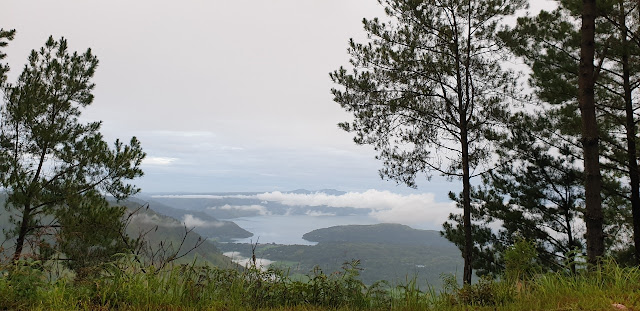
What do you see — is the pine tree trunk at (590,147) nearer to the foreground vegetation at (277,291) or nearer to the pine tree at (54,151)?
the foreground vegetation at (277,291)

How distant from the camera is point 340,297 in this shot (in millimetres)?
4137

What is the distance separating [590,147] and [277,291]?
19.1ft

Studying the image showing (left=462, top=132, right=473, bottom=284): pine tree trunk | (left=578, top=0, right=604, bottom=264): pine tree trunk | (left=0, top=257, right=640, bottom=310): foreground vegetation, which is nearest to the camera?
(left=0, top=257, right=640, bottom=310): foreground vegetation

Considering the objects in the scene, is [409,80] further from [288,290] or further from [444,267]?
[444,267]

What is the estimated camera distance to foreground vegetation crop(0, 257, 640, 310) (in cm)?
348

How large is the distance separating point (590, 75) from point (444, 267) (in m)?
188

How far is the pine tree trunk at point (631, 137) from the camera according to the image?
10.5 meters

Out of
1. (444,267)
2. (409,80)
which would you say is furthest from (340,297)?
(444,267)

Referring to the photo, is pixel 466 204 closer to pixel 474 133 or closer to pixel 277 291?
pixel 474 133

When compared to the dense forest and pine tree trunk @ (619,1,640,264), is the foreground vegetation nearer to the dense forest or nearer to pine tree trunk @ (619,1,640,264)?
the dense forest

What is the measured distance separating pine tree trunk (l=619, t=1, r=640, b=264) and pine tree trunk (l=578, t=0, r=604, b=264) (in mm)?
5465

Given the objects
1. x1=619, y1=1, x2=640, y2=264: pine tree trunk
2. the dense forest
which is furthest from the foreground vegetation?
x1=619, y1=1, x2=640, y2=264: pine tree trunk

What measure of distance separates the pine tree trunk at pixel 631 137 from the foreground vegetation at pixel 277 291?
319 inches

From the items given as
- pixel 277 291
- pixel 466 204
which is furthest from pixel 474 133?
pixel 277 291
